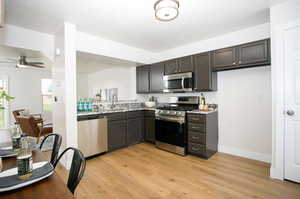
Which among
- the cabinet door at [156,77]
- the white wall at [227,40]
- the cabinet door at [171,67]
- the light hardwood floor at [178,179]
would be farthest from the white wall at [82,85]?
the light hardwood floor at [178,179]

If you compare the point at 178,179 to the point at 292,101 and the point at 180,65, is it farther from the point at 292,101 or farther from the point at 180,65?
the point at 180,65

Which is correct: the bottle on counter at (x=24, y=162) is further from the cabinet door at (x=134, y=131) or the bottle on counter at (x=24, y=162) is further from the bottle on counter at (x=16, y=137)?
the cabinet door at (x=134, y=131)

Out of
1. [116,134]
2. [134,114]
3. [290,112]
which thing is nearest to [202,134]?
[290,112]

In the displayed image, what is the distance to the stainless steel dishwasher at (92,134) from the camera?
2900 mm

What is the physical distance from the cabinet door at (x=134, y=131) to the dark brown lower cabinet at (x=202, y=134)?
1375 millimetres

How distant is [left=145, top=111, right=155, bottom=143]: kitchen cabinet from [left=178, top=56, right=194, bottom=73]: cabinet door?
1.29m

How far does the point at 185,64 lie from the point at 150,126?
5.77ft

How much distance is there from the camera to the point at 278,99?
2.15 meters

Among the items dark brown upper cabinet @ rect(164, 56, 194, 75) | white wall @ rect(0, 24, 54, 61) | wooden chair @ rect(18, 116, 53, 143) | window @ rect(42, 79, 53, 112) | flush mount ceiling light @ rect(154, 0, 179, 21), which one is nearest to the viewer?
flush mount ceiling light @ rect(154, 0, 179, 21)

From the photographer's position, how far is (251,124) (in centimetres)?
293

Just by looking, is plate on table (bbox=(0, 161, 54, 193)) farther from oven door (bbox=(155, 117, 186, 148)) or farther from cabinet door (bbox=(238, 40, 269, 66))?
Result: cabinet door (bbox=(238, 40, 269, 66))

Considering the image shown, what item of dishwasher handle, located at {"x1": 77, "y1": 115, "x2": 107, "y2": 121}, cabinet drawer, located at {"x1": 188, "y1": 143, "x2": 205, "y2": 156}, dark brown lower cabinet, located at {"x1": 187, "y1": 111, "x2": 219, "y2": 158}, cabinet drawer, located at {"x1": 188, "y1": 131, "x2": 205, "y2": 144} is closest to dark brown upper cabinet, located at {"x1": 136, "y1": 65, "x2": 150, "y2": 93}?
dishwasher handle, located at {"x1": 77, "y1": 115, "x2": 107, "y2": 121}

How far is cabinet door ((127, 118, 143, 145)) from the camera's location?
3.70 metres

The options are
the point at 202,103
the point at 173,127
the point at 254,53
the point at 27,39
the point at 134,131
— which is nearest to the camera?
the point at 254,53
